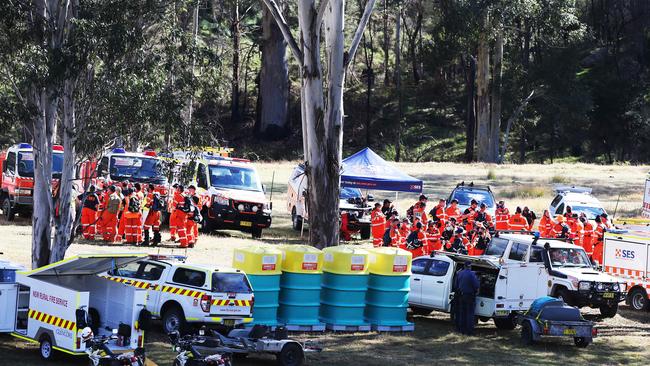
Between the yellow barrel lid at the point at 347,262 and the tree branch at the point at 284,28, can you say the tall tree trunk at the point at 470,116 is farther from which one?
the yellow barrel lid at the point at 347,262

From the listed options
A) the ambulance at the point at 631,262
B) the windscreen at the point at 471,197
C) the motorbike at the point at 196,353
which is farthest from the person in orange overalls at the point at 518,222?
the motorbike at the point at 196,353

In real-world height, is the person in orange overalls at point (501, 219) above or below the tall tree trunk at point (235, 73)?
below

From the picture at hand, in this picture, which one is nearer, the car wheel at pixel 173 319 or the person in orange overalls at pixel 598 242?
the car wheel at pixel 173 319

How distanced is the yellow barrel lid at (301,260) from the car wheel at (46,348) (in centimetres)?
476

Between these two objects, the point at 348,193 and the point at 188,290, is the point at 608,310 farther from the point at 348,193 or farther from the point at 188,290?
the point at 348,193

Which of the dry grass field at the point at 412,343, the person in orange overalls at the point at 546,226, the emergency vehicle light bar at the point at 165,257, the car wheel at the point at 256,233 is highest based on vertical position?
the person in orange overalls at the point at 546,226

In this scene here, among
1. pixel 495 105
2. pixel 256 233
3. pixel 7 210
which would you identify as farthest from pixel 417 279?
pixel 495 105

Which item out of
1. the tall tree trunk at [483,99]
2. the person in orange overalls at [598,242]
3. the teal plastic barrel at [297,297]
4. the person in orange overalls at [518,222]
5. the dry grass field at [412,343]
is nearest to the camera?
the dry grass field at [412,343]

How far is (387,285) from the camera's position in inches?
763

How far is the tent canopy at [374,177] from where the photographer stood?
29.6 meters

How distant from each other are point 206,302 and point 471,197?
17067 millimetres

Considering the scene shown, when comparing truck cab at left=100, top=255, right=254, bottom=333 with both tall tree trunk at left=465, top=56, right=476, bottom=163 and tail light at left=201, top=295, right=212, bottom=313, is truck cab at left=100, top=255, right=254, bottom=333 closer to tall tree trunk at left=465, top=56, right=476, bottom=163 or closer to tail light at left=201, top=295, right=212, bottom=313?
tail light at left=201, top=295, right=212, bottom=313

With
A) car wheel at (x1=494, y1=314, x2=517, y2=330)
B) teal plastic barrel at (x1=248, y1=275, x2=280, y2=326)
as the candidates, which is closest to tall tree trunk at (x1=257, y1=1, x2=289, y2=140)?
car wheel at (x1=494, y1=314, x2=517, y2=330)

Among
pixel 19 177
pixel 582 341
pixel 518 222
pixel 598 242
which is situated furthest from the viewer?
pixel 19 177
